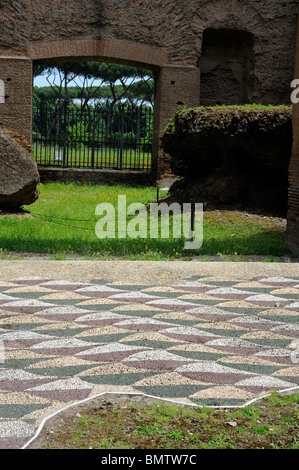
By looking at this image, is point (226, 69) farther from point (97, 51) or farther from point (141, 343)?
point (141, 343)

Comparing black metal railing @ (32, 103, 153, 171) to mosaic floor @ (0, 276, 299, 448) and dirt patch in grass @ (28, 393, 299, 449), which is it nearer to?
mosaic floor @ (0, 276, 299, 448)

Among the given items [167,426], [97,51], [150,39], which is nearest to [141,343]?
[167,426]

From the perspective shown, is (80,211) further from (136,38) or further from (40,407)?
(40,407)

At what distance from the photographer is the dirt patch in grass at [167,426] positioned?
2.42 m

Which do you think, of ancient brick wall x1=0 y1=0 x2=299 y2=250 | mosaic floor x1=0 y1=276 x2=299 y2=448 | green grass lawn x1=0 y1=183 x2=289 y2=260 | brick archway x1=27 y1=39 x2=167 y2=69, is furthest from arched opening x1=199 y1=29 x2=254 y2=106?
mosaic floor x1=0 y1=276 x2=299 y2=448

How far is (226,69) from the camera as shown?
14617mm

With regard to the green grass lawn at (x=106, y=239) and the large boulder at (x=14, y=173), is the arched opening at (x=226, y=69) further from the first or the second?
the large boulder at (x=14, y=173)

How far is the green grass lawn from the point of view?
7.30 meters

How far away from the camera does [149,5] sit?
13.6 m

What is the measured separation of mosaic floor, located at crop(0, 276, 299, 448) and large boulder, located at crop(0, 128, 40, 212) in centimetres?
371

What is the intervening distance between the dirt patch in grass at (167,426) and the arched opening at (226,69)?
1237 centimetres

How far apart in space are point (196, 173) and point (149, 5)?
5083 millimetres

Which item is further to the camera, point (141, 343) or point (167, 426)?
point (141, 343)

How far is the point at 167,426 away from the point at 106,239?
17.8 feet
